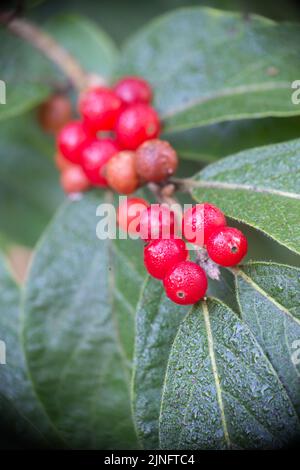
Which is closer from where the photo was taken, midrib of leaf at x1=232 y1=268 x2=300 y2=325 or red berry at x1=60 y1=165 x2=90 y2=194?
midrib of leaf at x1=232 y1=268 x2=300 y2=325

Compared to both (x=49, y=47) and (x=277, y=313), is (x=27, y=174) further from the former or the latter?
(x=277, y=313)

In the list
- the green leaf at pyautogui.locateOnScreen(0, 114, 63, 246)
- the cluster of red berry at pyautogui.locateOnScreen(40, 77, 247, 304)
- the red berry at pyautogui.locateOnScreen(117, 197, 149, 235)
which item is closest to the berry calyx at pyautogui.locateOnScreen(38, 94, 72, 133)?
the cluster of red berry at pyautogui.locateOnScreen(40, 77, 247, 304)

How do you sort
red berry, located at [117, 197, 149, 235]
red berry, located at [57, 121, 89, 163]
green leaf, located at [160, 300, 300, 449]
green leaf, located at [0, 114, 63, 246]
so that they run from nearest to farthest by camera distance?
green leaf, located at [160, 300, 300, 449] < red berry, located at [117, 197, 149, 235] < red berry, located at [57, 121, 89, 163] < green leaf, located at [0, 114, 63, 246]

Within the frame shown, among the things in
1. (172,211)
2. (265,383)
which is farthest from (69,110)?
(265,383)

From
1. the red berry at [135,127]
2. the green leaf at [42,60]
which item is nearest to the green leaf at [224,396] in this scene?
the red berry at [135,127]

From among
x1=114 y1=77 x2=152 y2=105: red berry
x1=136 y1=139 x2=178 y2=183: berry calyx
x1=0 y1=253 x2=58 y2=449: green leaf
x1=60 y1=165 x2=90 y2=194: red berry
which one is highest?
x1=114 y1=77 x2=152 y2=105: red berry

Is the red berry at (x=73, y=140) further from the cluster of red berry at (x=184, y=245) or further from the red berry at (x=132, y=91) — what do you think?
the cluster of red berry at (x=184, y=245)

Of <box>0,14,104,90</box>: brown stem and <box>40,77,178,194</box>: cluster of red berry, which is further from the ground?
<box>0,14,104,90</box>: brown stem

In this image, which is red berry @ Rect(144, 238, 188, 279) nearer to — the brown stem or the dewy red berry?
the dewy red berry
